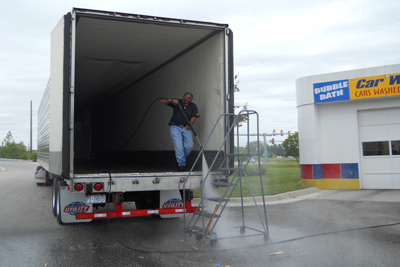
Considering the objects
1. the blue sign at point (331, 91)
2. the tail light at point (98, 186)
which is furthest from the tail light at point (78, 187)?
the blue sign at point (331, 91)

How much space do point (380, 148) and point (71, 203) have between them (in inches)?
394

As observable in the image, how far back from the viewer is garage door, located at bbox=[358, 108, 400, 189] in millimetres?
11898

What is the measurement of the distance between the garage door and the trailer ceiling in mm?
7410

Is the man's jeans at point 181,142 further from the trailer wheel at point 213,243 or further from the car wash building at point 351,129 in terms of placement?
the car wash building at point 351,129

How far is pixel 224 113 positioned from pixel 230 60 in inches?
35.1

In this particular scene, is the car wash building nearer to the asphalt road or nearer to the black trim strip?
the asphalt road

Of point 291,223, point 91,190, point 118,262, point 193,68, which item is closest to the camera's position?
point 118,262

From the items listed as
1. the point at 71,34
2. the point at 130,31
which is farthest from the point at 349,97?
the point at 71,34

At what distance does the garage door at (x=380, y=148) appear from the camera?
39.0ft

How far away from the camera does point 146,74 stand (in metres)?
9.84

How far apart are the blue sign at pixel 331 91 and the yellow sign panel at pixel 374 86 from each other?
→ 0.60ft

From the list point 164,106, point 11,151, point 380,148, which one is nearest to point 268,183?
point 380,148

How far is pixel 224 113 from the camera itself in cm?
618

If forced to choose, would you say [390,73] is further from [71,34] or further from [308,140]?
[71,34]
